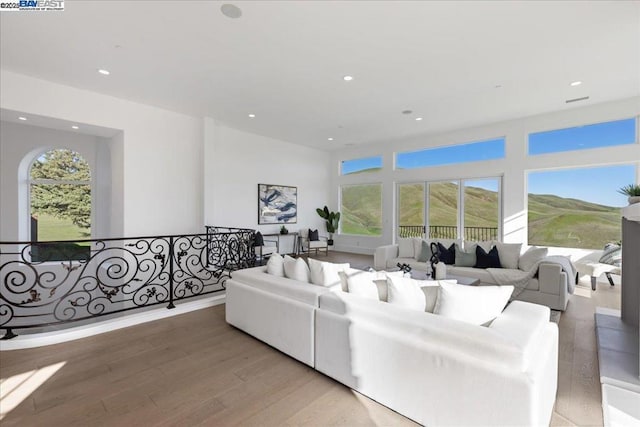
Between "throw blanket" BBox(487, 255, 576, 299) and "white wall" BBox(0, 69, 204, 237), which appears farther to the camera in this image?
"white wall" BBox(0, 69, 204, 237)

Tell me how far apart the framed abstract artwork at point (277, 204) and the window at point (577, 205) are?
6128 millimetres

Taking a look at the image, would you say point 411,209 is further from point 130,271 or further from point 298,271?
point 130,271

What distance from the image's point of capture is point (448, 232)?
750cm

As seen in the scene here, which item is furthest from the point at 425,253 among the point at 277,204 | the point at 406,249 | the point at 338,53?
the point at 277,204

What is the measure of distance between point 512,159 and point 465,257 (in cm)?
327

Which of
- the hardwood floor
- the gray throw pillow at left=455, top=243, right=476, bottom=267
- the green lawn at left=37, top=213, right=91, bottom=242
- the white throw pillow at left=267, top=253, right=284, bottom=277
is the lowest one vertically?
the hardwood floor

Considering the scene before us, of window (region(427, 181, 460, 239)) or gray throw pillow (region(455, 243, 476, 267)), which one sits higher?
window (region(427, 181, 460, 239))

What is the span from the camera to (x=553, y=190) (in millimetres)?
6102

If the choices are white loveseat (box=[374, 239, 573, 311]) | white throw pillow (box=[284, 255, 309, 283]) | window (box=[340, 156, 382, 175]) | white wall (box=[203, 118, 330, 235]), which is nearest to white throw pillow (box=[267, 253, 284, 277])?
white throw pillow (box=[284, 255, 309, 283])

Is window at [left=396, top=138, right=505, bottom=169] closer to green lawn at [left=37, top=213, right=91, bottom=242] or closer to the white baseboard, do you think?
the white baseboard

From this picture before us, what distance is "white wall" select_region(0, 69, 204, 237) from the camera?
4.52m

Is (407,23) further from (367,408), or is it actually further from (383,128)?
(383,128)

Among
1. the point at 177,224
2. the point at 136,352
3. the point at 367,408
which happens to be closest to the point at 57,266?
the point at 177,224

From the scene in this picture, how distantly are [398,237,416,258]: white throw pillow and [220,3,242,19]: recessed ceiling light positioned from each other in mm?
4470
